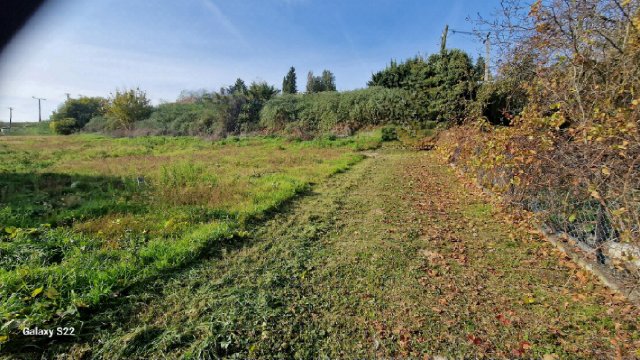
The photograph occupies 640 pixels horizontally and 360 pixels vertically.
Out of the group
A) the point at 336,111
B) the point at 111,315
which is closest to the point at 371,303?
the point at 111,315

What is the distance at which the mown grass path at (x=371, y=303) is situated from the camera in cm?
219

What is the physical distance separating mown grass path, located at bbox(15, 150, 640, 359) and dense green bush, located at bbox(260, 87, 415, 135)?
15.7m

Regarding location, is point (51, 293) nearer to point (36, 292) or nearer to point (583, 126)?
point (36, 292)

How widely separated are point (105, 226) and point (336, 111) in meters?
19.0

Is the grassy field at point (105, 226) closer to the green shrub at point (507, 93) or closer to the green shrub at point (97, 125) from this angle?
Result: the green shrub at point (507, 93)

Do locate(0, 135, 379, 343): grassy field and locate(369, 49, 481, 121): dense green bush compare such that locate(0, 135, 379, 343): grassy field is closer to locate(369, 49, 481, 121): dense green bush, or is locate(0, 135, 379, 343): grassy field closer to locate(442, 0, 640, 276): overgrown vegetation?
locate(442, 0, 640, 276): overgrown vegetation

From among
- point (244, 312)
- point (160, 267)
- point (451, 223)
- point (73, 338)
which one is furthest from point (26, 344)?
point (451, 223)

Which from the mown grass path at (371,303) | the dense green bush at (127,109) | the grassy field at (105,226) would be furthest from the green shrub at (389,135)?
the dense green bush at (127,109)

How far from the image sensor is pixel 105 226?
13.4 ft

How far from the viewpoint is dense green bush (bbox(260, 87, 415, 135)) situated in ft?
64.7

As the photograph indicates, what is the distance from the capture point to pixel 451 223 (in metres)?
4.91

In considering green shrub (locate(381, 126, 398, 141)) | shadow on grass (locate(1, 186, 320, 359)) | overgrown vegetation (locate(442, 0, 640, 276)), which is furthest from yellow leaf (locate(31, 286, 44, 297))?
green shrub (locate(381, 126, 398, 141))

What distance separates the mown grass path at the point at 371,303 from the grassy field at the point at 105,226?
0.99ft

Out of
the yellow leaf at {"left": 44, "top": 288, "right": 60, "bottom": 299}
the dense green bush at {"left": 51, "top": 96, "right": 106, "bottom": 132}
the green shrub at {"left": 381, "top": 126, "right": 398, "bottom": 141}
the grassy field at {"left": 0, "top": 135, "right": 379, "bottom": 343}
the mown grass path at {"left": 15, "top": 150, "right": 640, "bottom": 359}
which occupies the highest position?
the dense green bush at {"left": 51, "top": 96, "right": 106, "bottom": 132}
